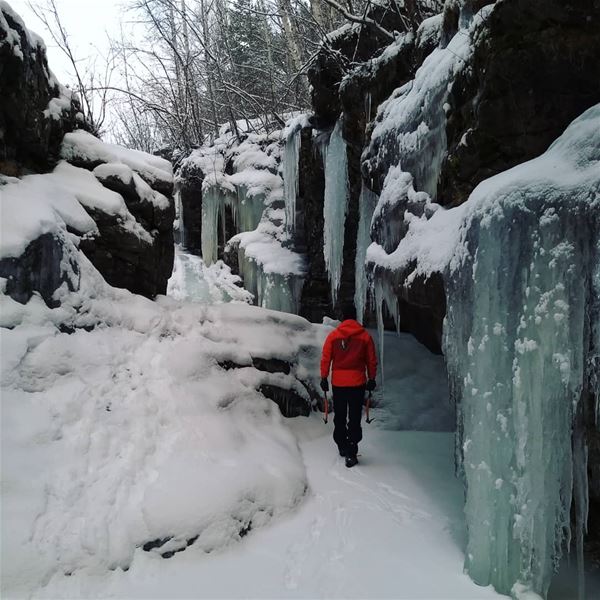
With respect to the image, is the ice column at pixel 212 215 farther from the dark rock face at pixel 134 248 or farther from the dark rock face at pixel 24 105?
the dark rock face at pixel 24 105

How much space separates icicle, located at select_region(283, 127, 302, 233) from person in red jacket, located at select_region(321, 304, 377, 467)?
19.8ft

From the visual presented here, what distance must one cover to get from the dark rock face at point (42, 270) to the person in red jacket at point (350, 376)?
8.76ft

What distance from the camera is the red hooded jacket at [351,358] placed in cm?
455

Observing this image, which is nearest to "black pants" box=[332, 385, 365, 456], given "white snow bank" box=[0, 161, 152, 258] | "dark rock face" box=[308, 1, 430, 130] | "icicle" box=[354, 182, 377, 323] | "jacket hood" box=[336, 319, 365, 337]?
"jacket hood" box=[336, 319, 365, 337]

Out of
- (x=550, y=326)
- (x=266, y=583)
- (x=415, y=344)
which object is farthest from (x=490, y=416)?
(x=415, y=344)

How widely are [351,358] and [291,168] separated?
21.3ft

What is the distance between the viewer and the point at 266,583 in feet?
Answer: 9.36

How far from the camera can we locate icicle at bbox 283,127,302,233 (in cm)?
964

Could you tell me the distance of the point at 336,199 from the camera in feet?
26.7

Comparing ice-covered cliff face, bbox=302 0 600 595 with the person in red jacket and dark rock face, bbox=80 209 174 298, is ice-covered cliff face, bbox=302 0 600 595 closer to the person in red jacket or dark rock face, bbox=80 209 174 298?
the person in red jacket

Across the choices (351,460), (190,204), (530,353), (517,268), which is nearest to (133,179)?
(351,460)

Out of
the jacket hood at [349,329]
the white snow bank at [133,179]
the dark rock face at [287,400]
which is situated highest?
the white snow bank at [133,179]

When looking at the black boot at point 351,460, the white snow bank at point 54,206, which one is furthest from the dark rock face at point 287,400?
the white snow bank at point 54,206

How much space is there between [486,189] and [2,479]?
3672mm
